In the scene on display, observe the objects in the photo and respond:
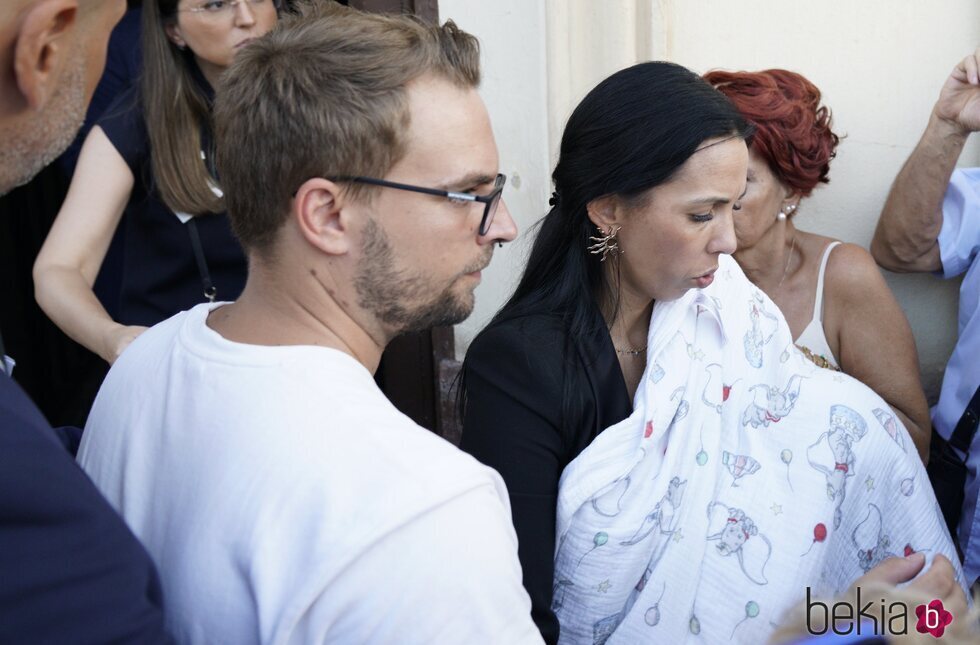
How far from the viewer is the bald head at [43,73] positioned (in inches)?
37.2

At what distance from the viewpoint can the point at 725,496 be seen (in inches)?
78.0

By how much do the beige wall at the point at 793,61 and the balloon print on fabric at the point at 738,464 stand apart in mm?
1139

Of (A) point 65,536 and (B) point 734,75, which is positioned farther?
(B) point 734,75

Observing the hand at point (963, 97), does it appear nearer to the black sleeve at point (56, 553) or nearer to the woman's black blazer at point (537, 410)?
the woman's black blazer at point (537, 410)

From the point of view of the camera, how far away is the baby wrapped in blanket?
6.27ft

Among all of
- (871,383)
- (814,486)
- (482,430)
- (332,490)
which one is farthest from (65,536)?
(871,383)

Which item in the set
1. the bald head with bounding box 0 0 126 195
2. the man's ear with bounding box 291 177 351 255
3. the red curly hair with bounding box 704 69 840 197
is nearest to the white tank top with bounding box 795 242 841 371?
the red curly hair with bounding box 704 69 840 197

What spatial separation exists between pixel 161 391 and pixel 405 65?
0.54 metres

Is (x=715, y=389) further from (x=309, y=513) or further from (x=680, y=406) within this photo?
(x=309, y=513)

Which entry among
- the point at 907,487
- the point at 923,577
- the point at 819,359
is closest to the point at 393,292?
the point at 923,577

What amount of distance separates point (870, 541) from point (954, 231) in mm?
1065

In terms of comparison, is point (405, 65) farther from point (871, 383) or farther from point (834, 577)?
point (871, 383)

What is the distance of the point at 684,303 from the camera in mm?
2170

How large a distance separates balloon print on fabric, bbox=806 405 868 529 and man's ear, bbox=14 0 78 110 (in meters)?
1.59
